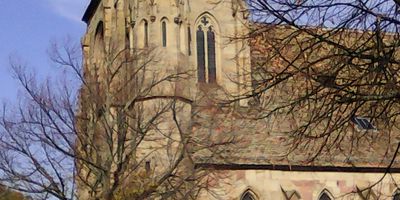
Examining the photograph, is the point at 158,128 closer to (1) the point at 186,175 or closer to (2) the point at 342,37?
(1) the point at 186,175

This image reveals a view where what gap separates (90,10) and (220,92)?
1133 cm

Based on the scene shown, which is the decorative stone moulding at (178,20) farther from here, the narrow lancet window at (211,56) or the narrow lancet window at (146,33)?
the narrow lancet window at (211,56)

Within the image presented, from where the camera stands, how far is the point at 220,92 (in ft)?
98.9

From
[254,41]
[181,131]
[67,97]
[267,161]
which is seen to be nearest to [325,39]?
[254,41]

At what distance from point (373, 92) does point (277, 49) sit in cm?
129

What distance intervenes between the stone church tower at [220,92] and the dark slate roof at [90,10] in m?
2.92

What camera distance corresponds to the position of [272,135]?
30.5 metres

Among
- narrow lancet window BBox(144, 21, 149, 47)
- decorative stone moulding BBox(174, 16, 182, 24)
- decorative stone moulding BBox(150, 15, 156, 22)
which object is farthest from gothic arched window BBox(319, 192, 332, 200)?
decorative stone moulding BBox(150, 15, 156, 22)

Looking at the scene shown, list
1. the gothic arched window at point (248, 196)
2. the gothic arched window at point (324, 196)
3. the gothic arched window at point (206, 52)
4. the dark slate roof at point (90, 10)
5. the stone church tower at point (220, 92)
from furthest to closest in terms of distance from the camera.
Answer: the dark slate roof at point (90, 10)
the gothic arched window at point (206, 52)
the gothic arched window at point (324, 196)
the gothic arched window at point (248, 196)
the stone church tower at point (220, 92)

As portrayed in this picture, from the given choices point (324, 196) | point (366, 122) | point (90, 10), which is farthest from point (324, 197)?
point (366, 122)

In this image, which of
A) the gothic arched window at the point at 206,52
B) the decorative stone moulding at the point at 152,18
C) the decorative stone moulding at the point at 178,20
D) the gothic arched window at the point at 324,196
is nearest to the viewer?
the gothic arched window at the point at 324,196

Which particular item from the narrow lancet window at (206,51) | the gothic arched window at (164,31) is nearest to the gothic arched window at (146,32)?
the gothic arched window at (164,31)

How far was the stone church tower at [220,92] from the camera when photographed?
28.9 meters

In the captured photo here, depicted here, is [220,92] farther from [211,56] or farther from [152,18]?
[152,18]
